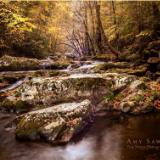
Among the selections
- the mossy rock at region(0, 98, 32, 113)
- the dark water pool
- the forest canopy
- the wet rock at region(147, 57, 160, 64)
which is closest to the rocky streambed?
the mossy rock at region(0, 98, 32, 113)

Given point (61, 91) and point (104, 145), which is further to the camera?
point (61, 91)

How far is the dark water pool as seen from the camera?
5891mm

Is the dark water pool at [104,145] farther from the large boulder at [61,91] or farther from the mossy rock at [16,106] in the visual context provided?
the large boulder at [61,91]

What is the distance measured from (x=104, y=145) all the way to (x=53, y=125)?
1.54 metres

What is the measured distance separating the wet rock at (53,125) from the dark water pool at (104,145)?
280 millimetres

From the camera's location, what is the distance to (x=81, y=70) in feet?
47.9

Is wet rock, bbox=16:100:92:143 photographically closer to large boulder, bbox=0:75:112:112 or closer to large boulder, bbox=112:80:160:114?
large boulder, bbox=112:80:160:114

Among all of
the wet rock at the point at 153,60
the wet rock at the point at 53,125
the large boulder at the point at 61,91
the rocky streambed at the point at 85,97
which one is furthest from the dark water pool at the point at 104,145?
the wet rock at the point at 153,60

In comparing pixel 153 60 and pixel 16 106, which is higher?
pixel 153 60

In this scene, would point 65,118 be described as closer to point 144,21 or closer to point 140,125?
point 140,125

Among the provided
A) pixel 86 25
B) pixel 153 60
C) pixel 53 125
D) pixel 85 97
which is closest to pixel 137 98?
pixel 85 97

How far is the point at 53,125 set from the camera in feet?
23.4

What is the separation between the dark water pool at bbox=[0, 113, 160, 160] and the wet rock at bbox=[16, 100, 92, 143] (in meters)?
0.28

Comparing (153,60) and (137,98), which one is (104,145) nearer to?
(137,98)
